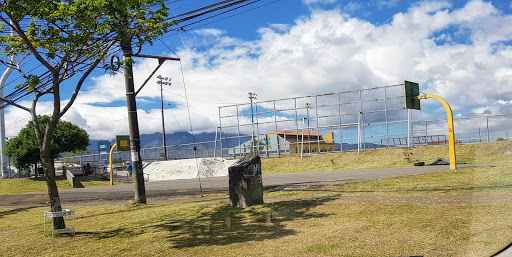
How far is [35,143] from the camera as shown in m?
46.6

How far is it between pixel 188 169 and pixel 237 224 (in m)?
27.6

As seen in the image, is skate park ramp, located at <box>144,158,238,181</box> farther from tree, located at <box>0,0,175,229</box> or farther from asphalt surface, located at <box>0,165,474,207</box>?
tree, located at <box>0,0,175,229</box>

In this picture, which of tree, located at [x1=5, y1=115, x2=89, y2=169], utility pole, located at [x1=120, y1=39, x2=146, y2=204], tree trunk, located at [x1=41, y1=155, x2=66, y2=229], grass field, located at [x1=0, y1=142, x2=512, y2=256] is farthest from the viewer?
tree, located at [x1=5, y1=115, x2=89, y2=169]

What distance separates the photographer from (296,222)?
27.1ft

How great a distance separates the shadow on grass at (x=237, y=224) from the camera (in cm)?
749

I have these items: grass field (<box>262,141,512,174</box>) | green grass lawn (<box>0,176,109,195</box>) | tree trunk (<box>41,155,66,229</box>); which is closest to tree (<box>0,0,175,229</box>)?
tree trunk (<box>41,155,66,229</box>)

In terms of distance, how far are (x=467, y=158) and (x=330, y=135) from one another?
13.8 metres

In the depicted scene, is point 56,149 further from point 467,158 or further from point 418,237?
point 418,237

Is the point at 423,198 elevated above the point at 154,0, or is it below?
below

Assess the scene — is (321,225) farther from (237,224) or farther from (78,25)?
(78,25)

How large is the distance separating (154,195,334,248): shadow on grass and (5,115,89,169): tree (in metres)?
39.8

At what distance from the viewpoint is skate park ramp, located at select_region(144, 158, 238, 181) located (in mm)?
34156

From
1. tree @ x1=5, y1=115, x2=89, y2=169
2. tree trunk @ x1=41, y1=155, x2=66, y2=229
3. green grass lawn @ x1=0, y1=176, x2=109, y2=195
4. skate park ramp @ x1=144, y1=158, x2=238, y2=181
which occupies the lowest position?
green grass lawn @ x1=0, y1=176, x2=109, y2=195

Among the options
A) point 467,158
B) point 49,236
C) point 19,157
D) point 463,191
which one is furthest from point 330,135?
point 19,157
